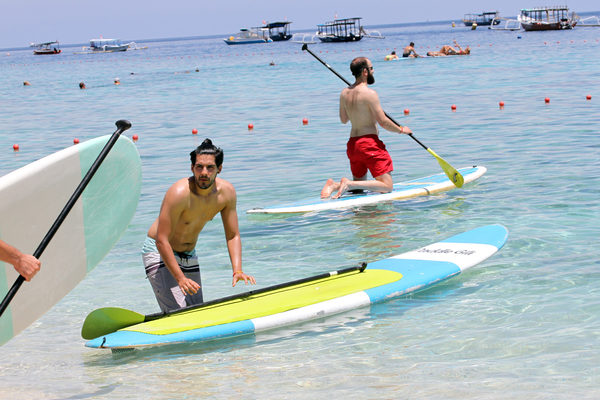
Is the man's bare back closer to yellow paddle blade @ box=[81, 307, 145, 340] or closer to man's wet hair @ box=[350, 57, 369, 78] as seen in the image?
man's wet hair @ box=[350, 57, 369, 78]

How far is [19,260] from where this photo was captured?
4.22 metres

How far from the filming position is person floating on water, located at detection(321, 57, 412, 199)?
9.62 metres

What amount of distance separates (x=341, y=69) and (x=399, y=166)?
31822 mm

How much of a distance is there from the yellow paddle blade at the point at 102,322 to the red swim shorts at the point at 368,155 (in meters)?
4.72

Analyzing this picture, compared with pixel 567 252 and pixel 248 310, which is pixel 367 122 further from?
pixel 248 310

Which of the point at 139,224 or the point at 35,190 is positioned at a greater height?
the point at 35,190

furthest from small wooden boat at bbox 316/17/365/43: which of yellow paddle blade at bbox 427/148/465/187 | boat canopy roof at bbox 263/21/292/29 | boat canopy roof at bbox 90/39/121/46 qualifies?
yellow paddle blade at bbox 427/148/465/187

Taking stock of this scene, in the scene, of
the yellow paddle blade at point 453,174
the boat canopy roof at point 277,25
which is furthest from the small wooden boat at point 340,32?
the yellow paddle blade at point 453,174

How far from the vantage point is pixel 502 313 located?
6277 millimetres

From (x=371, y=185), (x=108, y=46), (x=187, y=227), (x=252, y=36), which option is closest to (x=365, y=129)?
(x=371, y=185)

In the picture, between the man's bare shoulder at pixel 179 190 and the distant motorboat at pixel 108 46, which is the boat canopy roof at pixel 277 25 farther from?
the man's bare shoulder at pixel 179 190

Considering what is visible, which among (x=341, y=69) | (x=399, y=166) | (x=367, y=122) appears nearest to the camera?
(x=367, y=122)

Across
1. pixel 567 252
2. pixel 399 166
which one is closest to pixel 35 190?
pixel 567 252

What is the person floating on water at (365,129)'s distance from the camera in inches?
379
